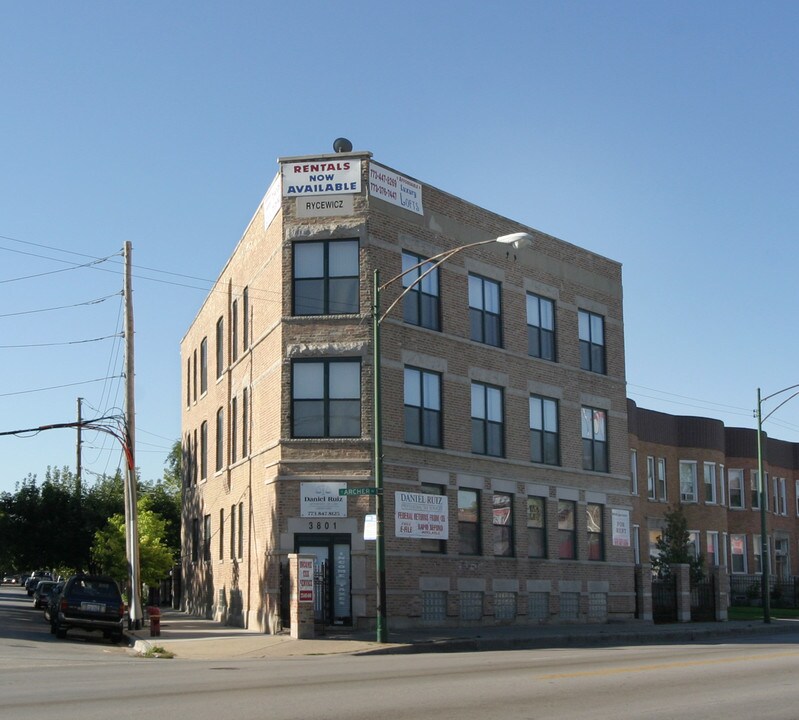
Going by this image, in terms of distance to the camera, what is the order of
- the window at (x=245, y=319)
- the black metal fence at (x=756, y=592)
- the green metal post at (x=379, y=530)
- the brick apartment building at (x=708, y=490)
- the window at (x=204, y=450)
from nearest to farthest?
the green metal post at (x=379, y=530) → the window at (x=245, y=319) → the window at (x=204, y=450) → the brick apartment building at (x=708, y=490) → the black metal fence at (x=756, y=592)

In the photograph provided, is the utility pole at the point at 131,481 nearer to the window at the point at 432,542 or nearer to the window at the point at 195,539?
the window at the point at 432,542

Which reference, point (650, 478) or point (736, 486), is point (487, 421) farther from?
point (736, 486)

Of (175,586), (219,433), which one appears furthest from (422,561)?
(175,586)

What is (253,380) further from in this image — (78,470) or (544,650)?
(78,470)

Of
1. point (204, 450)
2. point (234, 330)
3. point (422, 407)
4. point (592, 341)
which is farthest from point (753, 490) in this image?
point (234, 330)

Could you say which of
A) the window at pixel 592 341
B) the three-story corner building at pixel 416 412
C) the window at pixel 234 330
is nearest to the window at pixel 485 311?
the three-story corner building at pixel 416 412

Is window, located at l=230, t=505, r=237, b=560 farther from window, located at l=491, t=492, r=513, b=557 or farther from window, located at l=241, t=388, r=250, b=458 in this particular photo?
window, located at l=491, t=492, r=513, b=557

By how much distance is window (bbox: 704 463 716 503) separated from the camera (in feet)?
173

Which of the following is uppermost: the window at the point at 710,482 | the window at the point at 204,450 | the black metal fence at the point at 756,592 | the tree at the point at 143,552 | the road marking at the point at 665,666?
the window at the point at 204,450

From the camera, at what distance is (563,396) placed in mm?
35156

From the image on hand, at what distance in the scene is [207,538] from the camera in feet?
129

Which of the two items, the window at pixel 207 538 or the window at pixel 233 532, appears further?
the window at pixel 207 538

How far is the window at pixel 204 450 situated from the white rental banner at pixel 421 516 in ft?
42.8

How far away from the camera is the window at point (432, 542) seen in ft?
97.0
